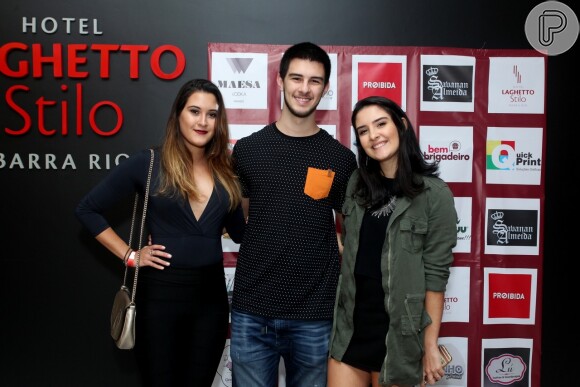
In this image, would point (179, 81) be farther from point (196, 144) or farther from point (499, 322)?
point (499, 322)

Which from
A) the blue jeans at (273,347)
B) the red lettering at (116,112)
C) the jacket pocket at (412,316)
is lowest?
the blue jeans at (273,347)

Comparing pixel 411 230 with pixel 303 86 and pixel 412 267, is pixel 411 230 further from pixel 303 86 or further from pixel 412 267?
pixel 303 86

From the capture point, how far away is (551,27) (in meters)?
2.88

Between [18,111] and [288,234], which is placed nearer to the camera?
[288,234]

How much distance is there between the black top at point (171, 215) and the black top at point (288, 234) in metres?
0.14

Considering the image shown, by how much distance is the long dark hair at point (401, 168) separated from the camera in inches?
67.4

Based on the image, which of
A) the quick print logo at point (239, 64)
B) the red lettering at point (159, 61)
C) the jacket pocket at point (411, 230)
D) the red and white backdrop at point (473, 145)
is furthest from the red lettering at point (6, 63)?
the jacket pocket at point (411, 230)

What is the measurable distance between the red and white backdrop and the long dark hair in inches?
39.6

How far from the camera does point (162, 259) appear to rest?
1847 mm

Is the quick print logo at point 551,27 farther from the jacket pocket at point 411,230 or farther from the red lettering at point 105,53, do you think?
the red lettering at point 105,53

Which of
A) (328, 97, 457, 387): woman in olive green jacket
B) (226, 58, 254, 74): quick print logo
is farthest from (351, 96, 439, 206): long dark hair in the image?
(226, 58, 254, 74): quick print logo

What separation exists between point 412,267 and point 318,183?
1.64 feet

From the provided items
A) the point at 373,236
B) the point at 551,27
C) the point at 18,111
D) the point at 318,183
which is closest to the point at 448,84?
the point at 551,27

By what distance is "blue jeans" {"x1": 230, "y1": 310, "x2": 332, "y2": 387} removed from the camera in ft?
6.21
